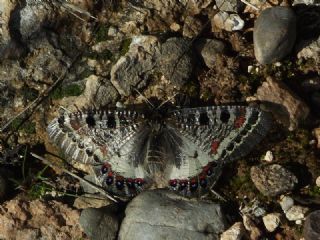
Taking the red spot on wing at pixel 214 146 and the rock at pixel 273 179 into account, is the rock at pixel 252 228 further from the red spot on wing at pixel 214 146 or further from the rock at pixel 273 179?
the red spot on wing at pixel 214 146

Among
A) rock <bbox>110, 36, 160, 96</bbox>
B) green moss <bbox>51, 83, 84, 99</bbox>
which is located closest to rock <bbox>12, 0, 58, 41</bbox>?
green moss <bbox>51, 83, 84, 99</bbox>

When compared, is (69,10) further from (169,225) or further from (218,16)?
(169,225)

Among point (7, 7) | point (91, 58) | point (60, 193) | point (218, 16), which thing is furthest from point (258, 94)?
point (7, 7)

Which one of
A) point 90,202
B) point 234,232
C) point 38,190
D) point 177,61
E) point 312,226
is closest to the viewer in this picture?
point 312,226

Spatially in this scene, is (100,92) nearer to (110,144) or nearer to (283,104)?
(110,144)

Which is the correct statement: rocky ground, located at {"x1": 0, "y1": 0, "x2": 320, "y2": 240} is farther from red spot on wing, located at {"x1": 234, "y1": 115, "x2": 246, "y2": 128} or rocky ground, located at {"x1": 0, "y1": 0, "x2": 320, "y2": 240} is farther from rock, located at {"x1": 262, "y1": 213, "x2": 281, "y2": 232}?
red spot on wing, located at {"x1": 234, "y1": 115, "x2": 246, "y2": 128}

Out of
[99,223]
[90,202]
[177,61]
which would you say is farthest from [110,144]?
[177,61]
